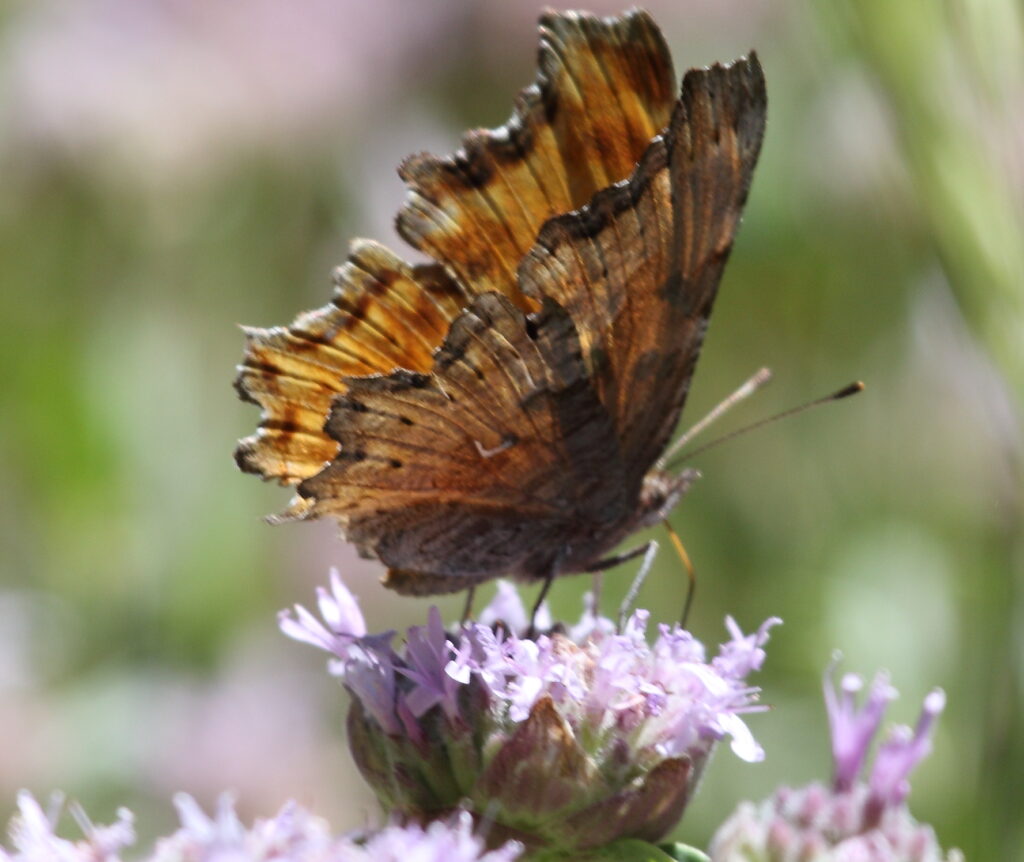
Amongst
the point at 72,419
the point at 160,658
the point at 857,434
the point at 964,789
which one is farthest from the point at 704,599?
the point at 72,419

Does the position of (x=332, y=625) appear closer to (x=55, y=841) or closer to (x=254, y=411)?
(x=55, y=841)

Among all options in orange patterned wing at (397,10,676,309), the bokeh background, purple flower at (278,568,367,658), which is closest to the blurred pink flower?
the bokeh background

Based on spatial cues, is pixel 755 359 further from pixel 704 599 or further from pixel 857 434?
pixel 704 599

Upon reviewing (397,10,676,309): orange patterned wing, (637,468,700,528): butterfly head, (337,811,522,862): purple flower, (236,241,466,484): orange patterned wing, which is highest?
(397,10,676,309): orange patterned wing

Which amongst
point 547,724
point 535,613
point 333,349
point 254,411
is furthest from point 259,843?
point 254,411

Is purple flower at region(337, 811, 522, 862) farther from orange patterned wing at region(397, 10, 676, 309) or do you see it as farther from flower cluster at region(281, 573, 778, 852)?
orange patterned wing at region(397, 10, 676, 309)

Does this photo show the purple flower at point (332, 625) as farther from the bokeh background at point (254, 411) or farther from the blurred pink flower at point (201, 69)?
the blurred pink flower at point (201, 69)

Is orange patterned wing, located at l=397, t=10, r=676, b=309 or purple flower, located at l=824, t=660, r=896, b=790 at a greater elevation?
orange patterned wing, located at l=397, t=10, r=676, b=309
